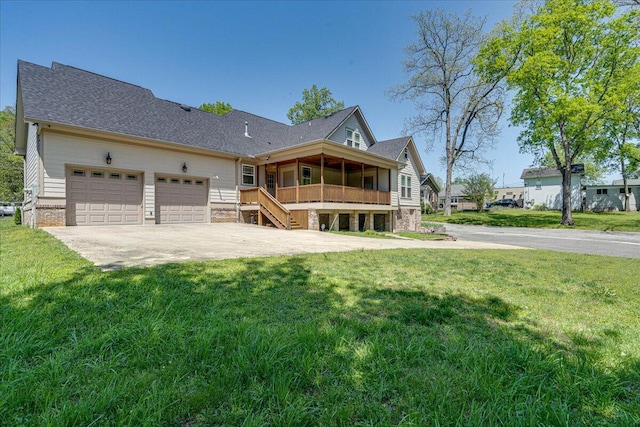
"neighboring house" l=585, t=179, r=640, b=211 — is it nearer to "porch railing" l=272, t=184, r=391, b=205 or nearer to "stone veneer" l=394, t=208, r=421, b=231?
"stone veneer" l=394, t=208, r=421, b=231

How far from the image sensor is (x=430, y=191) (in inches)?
1861

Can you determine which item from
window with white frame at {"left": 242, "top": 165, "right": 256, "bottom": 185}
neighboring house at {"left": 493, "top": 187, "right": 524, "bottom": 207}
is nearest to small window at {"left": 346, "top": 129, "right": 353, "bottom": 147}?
window with white frame at {"left": 242, "top": 165, "right": 256, "bottom": 185}

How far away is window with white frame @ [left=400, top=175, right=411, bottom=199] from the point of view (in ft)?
67.1

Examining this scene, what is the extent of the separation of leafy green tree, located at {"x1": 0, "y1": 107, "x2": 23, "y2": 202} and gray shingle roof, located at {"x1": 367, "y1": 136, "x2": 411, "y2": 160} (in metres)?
35.2

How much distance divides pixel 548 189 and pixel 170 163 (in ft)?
163

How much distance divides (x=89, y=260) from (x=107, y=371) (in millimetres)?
3796

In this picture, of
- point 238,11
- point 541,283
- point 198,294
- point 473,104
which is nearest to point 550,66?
point 473,104

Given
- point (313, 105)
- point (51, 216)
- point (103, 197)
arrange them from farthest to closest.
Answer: point (313, 105) < point (103, 197) < point (51, 216)

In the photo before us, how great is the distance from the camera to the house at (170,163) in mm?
11430

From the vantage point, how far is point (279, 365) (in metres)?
2.06

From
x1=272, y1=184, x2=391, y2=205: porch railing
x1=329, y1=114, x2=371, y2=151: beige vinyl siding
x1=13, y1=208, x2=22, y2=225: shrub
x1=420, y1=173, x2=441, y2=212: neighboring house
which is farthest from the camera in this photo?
x1=420, y1=173, x2=441, y2=212: neighboring house

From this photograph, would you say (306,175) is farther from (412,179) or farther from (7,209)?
(7,209)

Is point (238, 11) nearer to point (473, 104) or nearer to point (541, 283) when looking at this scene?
point (541, 283)

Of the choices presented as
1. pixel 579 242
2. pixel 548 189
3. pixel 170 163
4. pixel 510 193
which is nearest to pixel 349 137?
pixel 170 163
